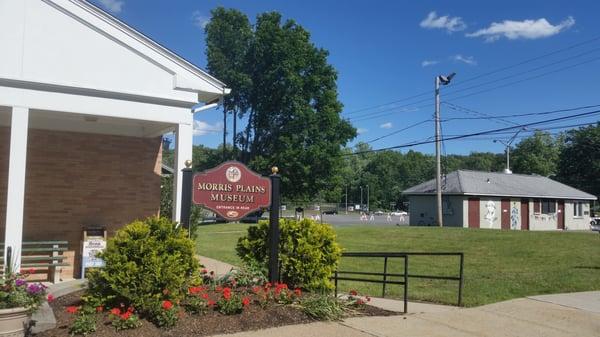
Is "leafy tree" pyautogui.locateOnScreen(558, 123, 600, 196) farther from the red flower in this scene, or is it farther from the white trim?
the red flower

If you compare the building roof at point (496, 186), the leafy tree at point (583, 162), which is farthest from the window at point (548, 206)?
the leafy tree at point (583, 162)

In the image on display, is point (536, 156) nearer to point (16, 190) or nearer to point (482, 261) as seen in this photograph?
point (482, 261)

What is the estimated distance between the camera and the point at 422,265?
50.6ft

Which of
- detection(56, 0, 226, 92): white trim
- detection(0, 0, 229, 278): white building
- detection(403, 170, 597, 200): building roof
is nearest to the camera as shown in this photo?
detection(0, 0, 229, 278): white building

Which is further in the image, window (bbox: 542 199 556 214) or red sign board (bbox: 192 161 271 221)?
window (bbox: 542 199 556 214)

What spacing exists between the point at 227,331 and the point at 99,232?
5627mm

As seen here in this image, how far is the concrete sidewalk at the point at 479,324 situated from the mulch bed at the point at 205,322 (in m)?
0.22

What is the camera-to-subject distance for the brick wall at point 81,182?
1051 cm

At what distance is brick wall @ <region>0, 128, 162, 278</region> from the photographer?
1051 centimetres

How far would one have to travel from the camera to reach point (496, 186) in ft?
133

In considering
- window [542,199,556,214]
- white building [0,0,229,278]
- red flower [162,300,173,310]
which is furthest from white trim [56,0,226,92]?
window [542,199,556,214]

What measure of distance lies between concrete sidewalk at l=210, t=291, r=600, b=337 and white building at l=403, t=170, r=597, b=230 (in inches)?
1179

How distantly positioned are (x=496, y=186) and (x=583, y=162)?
41.2 meters

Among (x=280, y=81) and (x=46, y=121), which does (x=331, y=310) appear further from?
(x=280, y=81)
